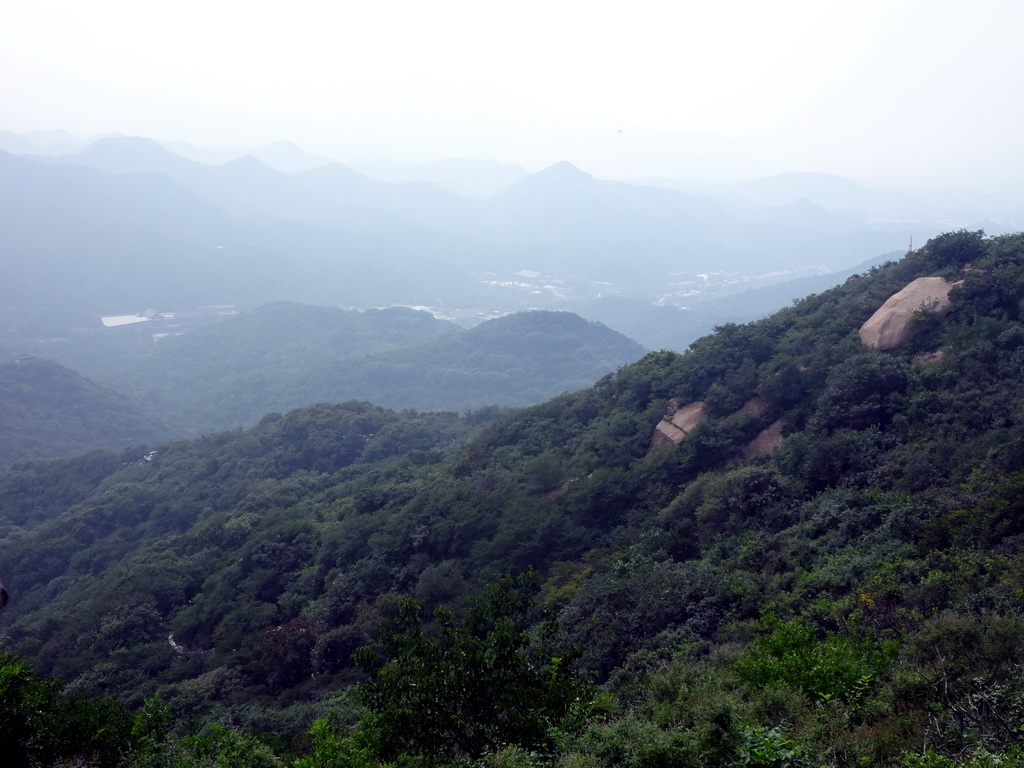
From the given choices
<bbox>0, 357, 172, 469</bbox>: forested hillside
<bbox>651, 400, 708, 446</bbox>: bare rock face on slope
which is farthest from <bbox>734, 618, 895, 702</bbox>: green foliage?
<bbox>0, 357, 172, 469</bbox>: forested hillside

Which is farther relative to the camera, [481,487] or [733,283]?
[733,283]

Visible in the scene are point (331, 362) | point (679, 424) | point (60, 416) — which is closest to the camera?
point (679, 424)

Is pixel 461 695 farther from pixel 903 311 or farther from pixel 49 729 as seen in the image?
pixel 903 311

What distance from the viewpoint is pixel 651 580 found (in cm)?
1426

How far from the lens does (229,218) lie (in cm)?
18025

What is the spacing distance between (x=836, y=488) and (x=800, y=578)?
185 inches

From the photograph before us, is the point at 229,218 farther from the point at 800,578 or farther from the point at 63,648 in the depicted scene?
the point at 800,578

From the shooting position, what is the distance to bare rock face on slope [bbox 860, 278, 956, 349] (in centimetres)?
2067

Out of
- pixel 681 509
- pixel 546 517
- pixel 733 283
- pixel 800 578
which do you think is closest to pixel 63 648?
pixel 546 517

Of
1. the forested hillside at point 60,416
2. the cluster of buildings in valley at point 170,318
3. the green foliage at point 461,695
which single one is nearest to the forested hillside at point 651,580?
the green foliage at point 461,695

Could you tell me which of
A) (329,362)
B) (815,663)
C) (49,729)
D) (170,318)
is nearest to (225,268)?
(170,318)

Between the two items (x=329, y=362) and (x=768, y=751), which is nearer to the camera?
(x=768, y=751)

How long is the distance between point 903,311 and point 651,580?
47.6ft

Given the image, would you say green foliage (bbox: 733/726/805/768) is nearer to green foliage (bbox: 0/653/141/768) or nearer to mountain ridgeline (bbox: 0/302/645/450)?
green foliage (bbox: 0/653/141/768)
